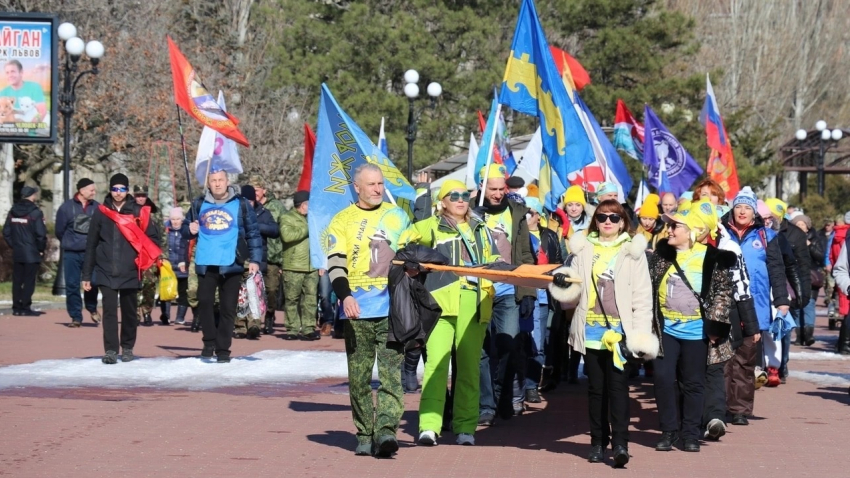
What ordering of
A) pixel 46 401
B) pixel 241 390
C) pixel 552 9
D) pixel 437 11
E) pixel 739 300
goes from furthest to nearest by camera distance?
1. pixel 552 9
2. pixel 437 11
3. pixel 241 390
4. pixel 46 401
5. pixel 739 300

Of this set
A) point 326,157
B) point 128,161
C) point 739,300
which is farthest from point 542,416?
point 128,161

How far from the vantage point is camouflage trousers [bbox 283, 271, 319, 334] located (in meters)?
18.1

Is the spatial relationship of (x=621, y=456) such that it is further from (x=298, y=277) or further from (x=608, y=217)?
(x=298, y=277)

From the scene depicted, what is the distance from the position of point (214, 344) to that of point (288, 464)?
586 cm

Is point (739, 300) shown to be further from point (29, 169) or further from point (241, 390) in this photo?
point (29, 169)

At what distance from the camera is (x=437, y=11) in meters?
37.0

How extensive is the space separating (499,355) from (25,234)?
12.3 m

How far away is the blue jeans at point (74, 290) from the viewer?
754 inches

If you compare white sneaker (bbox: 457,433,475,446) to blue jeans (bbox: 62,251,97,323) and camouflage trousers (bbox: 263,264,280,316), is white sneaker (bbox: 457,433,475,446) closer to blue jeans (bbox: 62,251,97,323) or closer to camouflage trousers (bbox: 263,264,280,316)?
camouflage trousers (bbox: 263,264,280,316)

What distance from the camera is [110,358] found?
44.9ft

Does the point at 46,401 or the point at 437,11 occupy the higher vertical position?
the point at 437,11

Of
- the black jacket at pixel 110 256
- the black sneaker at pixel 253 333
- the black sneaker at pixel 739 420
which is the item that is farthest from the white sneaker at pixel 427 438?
the black sneaker at pixel 253 333

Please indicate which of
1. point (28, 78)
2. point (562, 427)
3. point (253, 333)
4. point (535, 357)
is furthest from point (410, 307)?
point (28, 78)

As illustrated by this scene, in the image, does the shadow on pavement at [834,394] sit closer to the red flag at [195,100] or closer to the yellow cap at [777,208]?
the yellow cap at [777,208]
